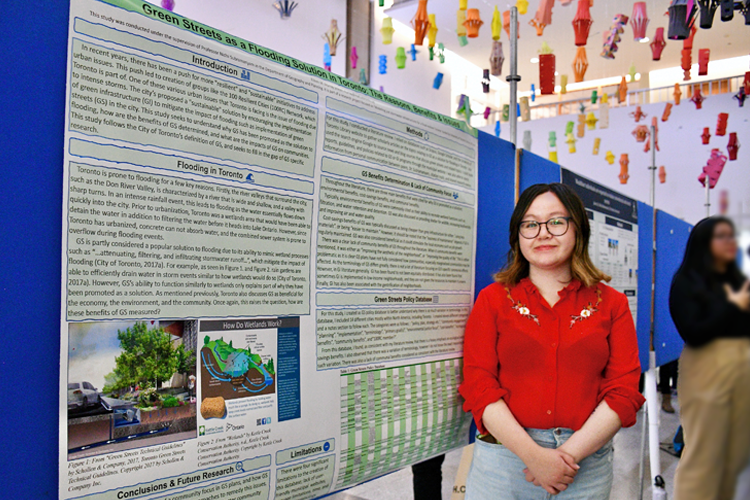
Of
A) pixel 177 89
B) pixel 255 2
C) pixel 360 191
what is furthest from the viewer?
pixel 255 2

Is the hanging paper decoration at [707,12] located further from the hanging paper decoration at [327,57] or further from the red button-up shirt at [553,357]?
the hanging paper decoration at [327,57]

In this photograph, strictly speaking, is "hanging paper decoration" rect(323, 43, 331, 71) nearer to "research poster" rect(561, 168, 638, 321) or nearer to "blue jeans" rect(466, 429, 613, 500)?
"research poster" rect(561, 168, 638, 321)

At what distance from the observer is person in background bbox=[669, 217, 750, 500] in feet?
0.41

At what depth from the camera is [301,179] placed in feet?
3.63

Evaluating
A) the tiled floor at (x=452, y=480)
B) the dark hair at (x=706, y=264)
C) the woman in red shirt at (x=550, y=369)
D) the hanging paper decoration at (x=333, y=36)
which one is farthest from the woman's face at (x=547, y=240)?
the hanging paper decoration at (x=333, y=36)

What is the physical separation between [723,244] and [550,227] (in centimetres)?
128

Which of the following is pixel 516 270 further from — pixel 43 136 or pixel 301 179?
pixel 43 136

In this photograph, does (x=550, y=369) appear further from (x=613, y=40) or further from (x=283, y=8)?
(x=283, y=8)

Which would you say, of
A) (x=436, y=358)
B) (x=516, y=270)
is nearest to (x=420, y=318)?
(x=436, y=358)

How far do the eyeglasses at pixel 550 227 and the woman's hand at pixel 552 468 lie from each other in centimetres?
52

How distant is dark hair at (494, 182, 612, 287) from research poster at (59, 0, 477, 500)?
24 cm

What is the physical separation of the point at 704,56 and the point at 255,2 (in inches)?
176

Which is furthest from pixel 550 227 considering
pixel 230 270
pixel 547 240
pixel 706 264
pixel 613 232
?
pixel 613 232

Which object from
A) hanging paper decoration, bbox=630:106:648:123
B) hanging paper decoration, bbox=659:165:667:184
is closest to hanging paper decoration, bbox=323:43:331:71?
hanging paper decoration, bbox=630:106:648:123
